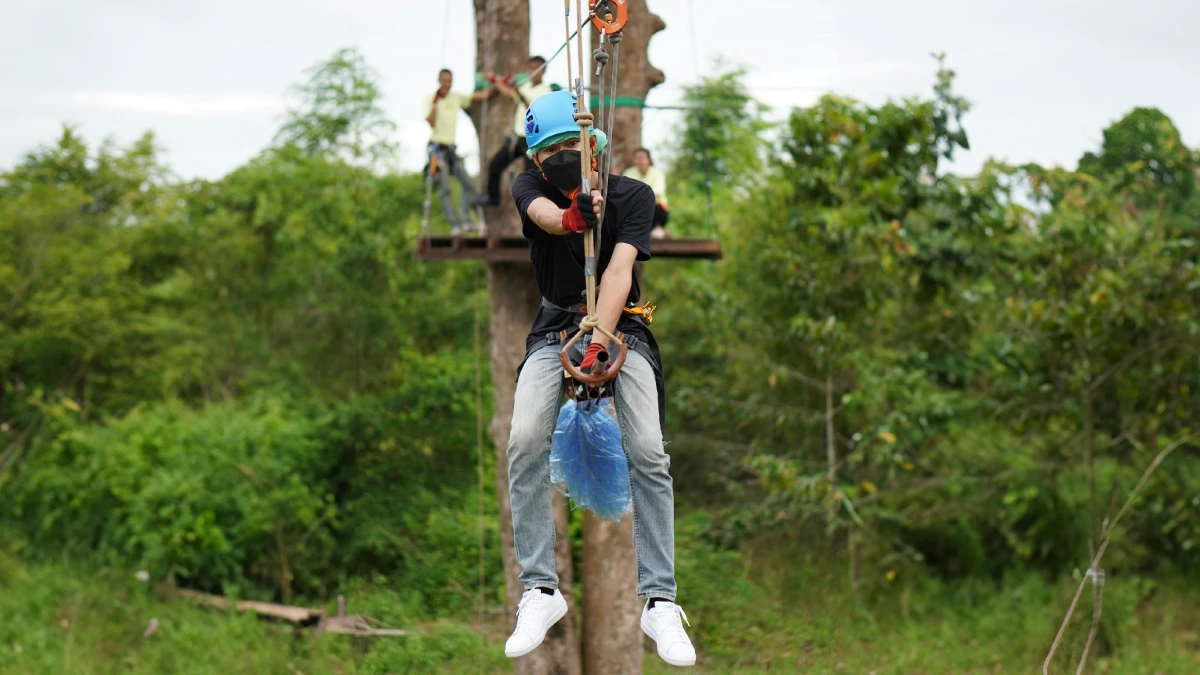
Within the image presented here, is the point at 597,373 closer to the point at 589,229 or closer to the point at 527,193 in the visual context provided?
the point at 589,229

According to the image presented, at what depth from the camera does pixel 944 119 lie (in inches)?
420

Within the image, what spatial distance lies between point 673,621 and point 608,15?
6.81 feet

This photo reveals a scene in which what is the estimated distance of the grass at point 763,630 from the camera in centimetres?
994

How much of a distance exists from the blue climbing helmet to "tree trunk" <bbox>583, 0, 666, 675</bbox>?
3663 millimetres

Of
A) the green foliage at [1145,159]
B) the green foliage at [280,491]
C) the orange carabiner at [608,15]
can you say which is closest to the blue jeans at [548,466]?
the orange carabiner at [608,15]

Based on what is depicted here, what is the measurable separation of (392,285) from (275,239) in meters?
2.51

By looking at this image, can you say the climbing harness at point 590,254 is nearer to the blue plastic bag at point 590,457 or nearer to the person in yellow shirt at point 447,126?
the blue plastic bag at point 590,457

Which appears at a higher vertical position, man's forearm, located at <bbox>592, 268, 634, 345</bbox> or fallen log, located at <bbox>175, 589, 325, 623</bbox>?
man's forearm, located at <bbox>592, 268, 634, 345</bbox>

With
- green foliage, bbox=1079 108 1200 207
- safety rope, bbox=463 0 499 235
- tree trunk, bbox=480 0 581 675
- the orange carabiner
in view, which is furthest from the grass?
the orange carabiner

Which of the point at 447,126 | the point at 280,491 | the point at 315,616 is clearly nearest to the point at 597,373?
the point at 447,126

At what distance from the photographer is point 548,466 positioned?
4.20m

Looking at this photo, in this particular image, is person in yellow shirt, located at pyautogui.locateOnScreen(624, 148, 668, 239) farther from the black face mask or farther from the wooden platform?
the black face mask

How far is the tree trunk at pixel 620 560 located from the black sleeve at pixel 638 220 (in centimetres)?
360

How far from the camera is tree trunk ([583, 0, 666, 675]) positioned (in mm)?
7805
